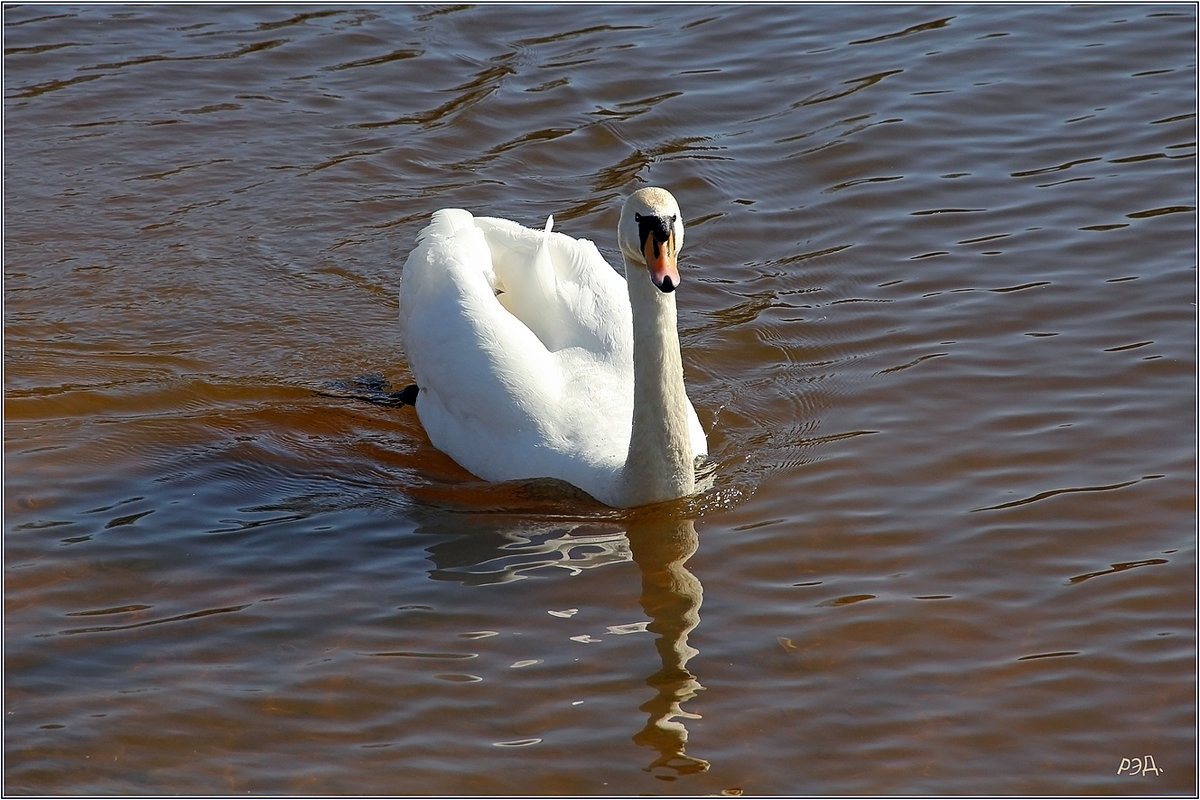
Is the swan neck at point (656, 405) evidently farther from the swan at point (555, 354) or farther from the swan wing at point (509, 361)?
the swan wing at point (509, 361)

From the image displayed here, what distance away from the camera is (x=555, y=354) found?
23.4ft

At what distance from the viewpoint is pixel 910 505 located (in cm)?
652

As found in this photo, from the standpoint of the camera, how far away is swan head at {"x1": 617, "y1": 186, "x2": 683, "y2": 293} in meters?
5.77

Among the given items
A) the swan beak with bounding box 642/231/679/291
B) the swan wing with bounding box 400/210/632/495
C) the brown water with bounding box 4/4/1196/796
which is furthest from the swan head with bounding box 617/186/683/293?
the brown water with bounding box 4/4/1196/796

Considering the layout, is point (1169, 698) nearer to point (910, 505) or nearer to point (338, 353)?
point (910, 505)

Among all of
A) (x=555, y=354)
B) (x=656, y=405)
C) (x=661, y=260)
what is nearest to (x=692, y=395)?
(x=555, y=354)

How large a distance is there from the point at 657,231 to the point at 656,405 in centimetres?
84

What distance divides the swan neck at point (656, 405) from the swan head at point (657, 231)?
0.22 meters

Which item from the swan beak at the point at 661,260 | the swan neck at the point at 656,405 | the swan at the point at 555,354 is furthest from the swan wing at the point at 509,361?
the swan beak at the point at 661,260

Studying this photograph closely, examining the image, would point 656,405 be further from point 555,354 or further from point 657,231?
point 555,354

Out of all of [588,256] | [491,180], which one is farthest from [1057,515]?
[491,180]

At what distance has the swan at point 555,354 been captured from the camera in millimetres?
A: 6199

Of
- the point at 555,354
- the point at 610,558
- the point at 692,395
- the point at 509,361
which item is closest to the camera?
the point at 610,558

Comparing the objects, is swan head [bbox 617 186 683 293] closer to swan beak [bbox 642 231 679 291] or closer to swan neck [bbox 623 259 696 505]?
swan beak [bbox 642 231 679 291]
